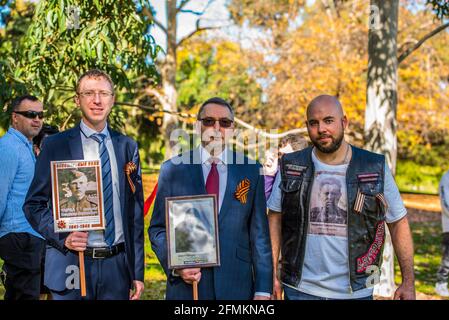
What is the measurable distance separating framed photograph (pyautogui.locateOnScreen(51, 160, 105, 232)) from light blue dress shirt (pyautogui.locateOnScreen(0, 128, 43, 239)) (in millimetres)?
2401

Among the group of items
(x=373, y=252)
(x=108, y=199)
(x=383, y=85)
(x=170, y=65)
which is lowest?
(x=373, y=252)

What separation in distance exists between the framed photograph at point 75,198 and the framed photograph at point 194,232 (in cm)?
45

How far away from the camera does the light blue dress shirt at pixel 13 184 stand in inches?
254

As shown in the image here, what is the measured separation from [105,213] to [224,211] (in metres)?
0.76

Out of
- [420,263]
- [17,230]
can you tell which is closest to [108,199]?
[17,230]

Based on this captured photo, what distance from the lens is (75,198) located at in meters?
4.24

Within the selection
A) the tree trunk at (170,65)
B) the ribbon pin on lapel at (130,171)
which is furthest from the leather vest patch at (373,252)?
the tree trunk at (170,65)

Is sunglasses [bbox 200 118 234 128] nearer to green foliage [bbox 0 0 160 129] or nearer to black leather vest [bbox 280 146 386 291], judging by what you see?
black leather vest [bbox 280 146 386 291]

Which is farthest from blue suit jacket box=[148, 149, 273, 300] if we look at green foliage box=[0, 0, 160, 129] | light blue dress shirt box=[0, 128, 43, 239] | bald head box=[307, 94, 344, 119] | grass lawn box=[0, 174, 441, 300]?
grass lawn box=[0, 174, 441, 300]

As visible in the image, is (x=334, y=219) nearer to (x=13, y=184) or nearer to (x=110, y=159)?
(x=110, y=159)

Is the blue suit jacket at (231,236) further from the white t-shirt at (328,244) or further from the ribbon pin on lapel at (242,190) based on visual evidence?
the white t-shirt at (328,244)
